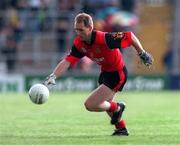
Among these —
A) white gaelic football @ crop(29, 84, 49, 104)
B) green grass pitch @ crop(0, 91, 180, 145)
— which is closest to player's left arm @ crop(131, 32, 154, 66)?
green grass pitch @ crop(0, 91, 180, 145)

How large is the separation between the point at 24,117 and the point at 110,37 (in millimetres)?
5700

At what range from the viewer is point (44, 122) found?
16078 millimetres

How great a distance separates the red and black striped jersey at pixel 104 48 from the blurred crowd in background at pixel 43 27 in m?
17.6

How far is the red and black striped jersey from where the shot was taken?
12.3 m

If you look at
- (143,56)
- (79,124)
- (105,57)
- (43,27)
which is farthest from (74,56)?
(43,27)

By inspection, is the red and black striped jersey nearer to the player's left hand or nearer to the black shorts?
the black shorts

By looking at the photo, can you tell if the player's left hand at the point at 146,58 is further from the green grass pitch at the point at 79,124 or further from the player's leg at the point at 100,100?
the green grass pitch at the point at 79,124

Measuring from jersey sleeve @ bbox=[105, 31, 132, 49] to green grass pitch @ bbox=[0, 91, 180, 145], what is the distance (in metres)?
1.50

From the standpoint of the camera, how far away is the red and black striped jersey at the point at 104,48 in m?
12.3

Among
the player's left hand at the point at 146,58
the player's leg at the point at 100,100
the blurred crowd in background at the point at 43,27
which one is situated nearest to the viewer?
the player's left hand at the point at 146,58

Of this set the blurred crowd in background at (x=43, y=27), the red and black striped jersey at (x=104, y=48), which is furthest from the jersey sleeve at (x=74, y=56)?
the blurred crowd in background at (x=43, y=27)

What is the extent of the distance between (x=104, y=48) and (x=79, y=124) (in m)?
3.44

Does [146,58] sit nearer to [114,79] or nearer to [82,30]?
[114,79]

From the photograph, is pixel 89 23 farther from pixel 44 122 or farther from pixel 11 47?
pixel 11 47
